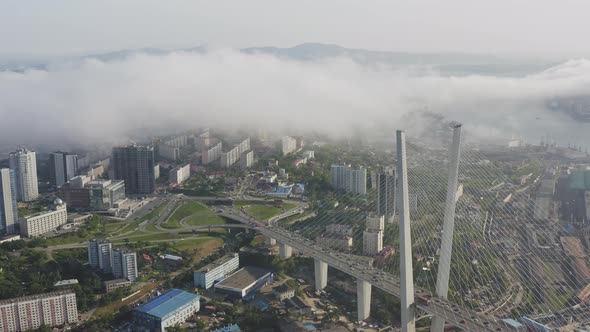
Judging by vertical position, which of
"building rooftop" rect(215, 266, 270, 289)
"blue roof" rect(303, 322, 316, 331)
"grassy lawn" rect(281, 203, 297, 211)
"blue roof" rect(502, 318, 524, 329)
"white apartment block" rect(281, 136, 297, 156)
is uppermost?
"white apartment block" rect(281, 136, 297, 156)

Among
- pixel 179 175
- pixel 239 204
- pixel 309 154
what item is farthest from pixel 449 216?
pixel 309 154

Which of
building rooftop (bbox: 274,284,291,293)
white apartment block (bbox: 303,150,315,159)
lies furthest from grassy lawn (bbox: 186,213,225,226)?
white apartment block (bbox: 303,150,315,159)

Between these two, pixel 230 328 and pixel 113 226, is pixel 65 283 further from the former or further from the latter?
pixel 113 226

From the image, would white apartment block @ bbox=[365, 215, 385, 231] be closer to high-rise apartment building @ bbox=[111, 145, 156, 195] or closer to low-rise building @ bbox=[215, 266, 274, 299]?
low-rise building @ bbox=[215, 266, 274, 299]

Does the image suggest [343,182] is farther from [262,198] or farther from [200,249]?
[200,249]

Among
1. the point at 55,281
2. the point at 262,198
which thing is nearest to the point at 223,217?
the point at 262,198

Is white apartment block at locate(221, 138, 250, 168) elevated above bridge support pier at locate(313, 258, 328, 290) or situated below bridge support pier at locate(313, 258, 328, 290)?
above
